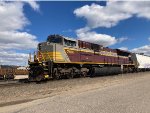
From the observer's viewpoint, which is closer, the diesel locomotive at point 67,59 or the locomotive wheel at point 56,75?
the diesel locomotive at point 67,59

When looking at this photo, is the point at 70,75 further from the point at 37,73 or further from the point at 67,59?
the point at 37,73

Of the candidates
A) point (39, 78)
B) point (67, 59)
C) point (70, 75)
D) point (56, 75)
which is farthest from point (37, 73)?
point (70, 75)

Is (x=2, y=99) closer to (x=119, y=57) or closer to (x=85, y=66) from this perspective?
(x=85, y=66)

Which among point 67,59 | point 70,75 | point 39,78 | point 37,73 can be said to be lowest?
point 39,78

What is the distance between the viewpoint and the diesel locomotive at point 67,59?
21.0 metres

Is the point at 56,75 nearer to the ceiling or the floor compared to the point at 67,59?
nearer to the floor

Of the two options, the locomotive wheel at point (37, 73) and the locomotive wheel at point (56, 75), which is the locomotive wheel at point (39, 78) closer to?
the locomotive wheel at point (37, 73)

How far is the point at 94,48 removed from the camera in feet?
93.8

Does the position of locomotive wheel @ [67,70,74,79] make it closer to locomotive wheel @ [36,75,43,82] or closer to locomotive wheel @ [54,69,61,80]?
locomotive wheel @ [54,69,61,80]

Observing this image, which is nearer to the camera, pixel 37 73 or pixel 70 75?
pixel 37 73

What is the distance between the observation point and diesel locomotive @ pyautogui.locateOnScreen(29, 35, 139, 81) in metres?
21.0

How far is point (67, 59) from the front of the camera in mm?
23125

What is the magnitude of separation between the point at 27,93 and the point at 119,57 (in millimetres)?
24800

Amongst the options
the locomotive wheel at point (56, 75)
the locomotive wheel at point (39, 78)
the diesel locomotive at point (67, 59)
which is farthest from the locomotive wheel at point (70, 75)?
the locomotive wheel at point (39, 78)
